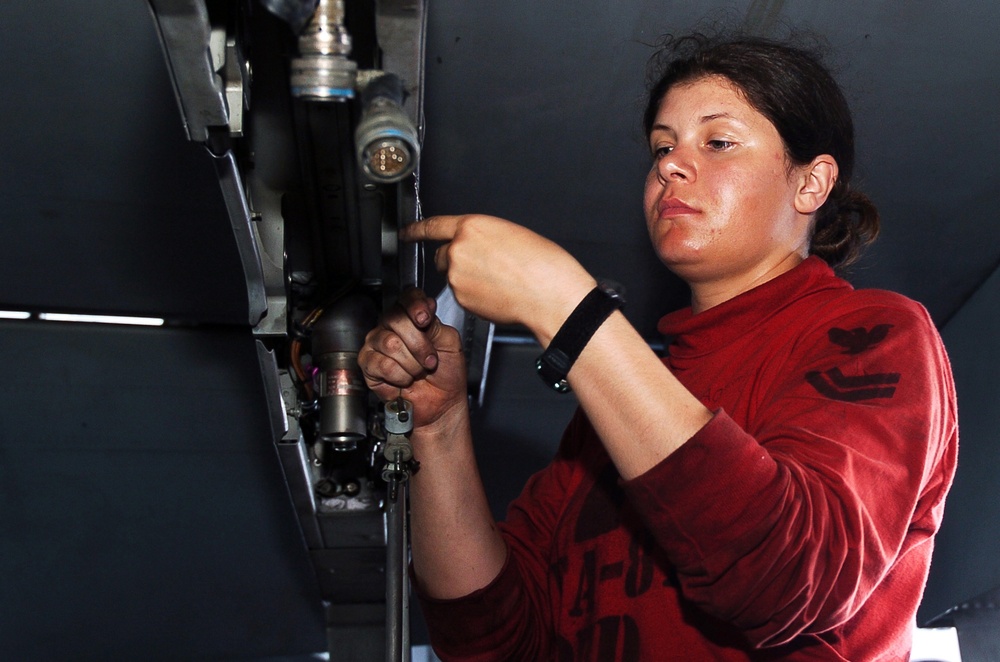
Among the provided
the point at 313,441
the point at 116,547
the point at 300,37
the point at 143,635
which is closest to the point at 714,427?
the point at 300,37

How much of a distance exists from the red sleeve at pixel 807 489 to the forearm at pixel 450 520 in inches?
16.4

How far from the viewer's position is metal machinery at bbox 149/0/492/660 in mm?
833

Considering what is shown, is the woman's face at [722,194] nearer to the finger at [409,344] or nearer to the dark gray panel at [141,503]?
the finger at [409,344]

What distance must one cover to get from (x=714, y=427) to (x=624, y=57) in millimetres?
964

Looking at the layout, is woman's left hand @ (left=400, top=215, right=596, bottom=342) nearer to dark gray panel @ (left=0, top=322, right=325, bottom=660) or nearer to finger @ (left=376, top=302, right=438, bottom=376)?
finger @ (left=376, top=302, right=438, bottom=376)

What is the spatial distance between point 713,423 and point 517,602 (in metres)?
0.52

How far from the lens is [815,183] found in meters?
1.28

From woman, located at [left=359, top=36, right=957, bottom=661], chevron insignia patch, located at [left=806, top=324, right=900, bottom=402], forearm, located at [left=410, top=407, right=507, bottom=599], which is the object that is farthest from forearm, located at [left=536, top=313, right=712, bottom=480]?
forearm, located at [left=410, top=407, right=507, bottom=599]

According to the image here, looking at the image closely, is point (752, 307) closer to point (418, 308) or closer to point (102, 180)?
point (418, 308)

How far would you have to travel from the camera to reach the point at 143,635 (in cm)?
235

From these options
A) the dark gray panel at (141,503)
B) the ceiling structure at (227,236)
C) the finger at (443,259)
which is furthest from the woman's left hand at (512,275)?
the dark gray panel at (141,503)

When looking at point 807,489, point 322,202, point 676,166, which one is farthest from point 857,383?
point 322,202

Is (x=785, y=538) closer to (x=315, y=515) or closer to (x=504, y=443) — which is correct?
(x=315, y=515)

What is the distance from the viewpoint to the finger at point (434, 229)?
0.98 m
